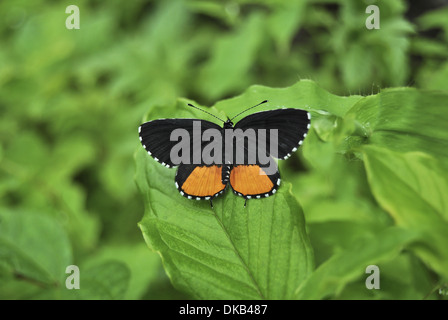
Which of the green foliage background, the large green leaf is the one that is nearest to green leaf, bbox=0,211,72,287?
the green foliage background

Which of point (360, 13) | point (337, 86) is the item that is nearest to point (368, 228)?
point (360, 13)

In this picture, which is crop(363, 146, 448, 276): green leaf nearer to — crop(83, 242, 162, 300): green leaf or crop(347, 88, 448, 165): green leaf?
crop(347, 88, 448, 165): green leaf

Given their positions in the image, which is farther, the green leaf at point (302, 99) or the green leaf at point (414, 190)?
the green leaf at point (302, 99)

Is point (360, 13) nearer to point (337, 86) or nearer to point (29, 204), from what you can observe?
point (337, 86)

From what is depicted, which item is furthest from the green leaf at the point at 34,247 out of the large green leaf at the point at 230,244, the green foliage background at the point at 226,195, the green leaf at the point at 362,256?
the green leaf at the point at 362,256

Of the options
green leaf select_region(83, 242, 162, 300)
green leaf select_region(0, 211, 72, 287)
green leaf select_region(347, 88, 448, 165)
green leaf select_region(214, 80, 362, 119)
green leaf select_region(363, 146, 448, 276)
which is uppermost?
green leaf select_region(214, 80, 362, 119)

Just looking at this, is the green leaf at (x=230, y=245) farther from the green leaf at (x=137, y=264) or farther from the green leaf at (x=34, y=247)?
the green leaf at (x=34, y=247)

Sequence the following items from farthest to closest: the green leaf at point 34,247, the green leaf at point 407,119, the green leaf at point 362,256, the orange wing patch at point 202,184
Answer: the green leaf at point 34,247
the orange wing patch at point 202,184
the green leaf at point 407,119
the green leaf at point 362,256
